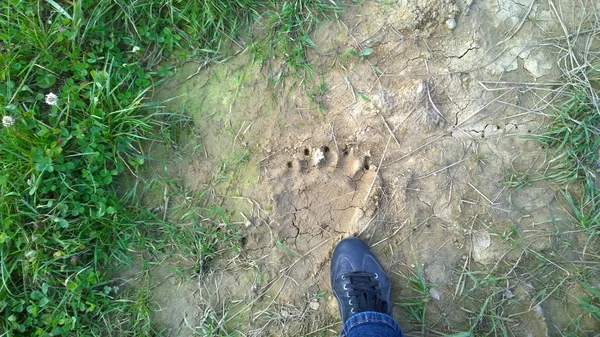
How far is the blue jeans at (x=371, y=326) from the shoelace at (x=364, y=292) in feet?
0.30

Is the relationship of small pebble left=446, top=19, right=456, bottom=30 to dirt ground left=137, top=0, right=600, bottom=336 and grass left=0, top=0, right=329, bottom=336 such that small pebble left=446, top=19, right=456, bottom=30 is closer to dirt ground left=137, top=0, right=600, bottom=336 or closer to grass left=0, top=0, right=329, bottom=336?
dirt ground left=137, top=0, right=600, bottom=336

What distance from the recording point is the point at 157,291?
2.16m

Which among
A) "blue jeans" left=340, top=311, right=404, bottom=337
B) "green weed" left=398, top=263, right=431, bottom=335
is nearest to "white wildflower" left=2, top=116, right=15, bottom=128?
"blue jeans" left=340, top=311, right=404, bottom=337

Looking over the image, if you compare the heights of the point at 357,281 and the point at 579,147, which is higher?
the point at 579,147

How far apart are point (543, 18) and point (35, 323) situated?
3053 mm

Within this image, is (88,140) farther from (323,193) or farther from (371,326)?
(371,326)

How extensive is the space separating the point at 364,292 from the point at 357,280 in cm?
7

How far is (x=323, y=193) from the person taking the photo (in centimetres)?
214

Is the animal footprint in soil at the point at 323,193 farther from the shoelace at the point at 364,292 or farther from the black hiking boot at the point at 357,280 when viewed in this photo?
the shoelace at the point at 364,292

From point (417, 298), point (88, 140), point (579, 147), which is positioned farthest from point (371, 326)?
point (88, 140)

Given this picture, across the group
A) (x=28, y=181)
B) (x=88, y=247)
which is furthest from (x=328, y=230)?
(x=28, y=181)

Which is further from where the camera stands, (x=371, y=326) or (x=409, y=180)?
(x=409, y=180)

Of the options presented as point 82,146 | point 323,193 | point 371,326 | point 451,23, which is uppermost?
point 451,23

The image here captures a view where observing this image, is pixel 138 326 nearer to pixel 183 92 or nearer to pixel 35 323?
pixel 35 323
